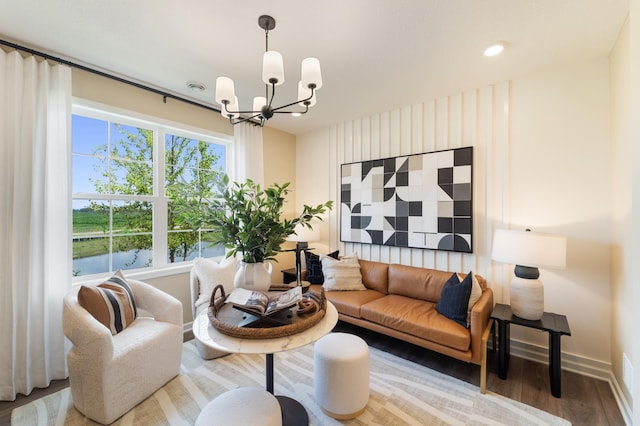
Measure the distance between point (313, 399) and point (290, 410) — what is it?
22 centimetres

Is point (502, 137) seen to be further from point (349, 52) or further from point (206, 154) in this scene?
point (206, 154)

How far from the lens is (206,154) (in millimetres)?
3443

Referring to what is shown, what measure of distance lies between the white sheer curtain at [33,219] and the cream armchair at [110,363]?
1.39 feet

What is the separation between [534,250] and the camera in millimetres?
2098

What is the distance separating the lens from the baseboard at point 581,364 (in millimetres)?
1891

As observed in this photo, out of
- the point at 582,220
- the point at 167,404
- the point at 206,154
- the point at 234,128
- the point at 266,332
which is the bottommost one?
the point at 167,404

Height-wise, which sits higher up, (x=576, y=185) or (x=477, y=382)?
(x=576, y=185)

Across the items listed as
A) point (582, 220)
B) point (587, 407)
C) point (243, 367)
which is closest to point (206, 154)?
point (243, 367)

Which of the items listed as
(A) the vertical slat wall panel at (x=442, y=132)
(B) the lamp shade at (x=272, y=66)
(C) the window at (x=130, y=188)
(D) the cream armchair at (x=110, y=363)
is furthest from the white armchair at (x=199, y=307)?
(A) the vertical slat wall panel at (x=442, y=132)

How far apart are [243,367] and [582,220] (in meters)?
3.22

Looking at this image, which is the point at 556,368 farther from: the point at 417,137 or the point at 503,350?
the point at 417,137

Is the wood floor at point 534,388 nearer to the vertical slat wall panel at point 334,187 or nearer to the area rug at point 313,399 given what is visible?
the area rug at point 313,399

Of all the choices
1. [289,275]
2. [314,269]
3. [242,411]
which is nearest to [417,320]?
[314,269]

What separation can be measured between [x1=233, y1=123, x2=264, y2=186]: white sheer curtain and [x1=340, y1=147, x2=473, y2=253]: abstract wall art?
120 cm
